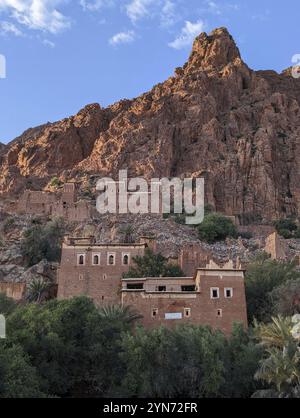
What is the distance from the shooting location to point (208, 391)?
3981 cm

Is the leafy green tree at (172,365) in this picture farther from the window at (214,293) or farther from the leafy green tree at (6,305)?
the leafy green tree at (6,305)

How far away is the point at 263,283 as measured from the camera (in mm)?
51969

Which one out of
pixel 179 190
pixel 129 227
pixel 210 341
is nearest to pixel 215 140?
pixel 179 190

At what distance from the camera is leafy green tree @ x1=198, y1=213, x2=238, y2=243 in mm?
77550

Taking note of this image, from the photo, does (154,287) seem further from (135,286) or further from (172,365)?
(172,365)

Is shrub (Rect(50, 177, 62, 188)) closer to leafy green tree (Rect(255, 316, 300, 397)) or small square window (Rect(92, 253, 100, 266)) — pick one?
small square window (Rect(92, 253, 100, 266))

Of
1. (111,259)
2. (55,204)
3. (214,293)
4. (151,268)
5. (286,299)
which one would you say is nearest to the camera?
(286,299)

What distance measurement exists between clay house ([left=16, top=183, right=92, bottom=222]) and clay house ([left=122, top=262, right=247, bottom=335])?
35.7 meters

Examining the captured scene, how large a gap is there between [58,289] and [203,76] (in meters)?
72.7

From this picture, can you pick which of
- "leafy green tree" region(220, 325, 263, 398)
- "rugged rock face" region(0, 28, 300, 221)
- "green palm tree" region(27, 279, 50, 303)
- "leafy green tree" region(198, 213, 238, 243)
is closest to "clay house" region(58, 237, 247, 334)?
"green palm tree" region(27, 279, 50, 303)

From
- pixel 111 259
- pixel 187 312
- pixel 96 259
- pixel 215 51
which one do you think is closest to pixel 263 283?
pixel 187 312

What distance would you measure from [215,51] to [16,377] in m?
103

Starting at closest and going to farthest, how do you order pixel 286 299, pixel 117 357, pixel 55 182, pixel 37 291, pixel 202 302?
pixel 117 357 < pixel 286 299 < pixel 202 302 < pixel 37 291 < pixel 55 182
